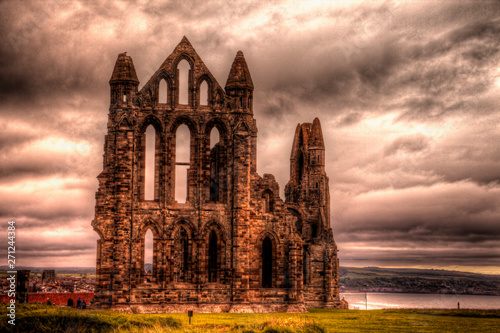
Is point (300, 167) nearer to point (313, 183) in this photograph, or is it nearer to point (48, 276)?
point (313, 183)

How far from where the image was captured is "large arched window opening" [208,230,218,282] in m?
45.5

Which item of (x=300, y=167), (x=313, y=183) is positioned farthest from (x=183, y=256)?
(x=300, y=167)

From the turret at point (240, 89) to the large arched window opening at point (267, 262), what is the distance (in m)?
9.37

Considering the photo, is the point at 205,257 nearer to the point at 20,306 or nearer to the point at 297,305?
the point at 297,305

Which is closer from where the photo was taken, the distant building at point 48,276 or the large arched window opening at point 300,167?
the large arched window opening at point 300,167

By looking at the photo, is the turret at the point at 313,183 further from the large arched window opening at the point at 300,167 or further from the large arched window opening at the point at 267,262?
the large arched window opening at the point at 267,262

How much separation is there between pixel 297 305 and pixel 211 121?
45.5ft

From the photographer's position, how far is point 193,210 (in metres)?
44.8

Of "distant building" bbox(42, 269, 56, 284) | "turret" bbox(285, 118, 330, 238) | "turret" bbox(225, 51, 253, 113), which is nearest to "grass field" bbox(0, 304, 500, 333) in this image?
"turret" bbox(225, 51, 253, 113)

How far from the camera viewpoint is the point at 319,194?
63.8 metres

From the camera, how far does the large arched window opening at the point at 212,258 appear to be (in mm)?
45500

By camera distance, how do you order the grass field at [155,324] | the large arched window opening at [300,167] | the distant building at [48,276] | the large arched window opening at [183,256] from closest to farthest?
the grass field at [155,324] < the large arched window opening at [183,256] < the large arched window opening at [300,167] < the distant building at [48,276]

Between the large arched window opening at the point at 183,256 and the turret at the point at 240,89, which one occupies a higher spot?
the turret at the point at 240,89

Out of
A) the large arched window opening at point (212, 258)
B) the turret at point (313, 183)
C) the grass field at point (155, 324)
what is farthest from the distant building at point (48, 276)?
the grass field at point (155, 324)
